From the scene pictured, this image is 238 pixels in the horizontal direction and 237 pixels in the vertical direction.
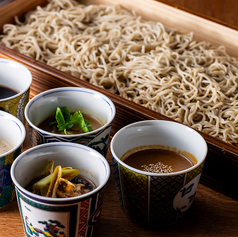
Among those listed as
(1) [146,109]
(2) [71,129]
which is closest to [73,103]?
(2) [71,129]

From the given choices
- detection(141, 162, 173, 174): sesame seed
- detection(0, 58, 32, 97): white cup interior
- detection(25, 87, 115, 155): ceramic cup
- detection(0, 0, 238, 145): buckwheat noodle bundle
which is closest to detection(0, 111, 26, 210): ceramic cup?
detection(25, 87, 115, 155): ceramic cup

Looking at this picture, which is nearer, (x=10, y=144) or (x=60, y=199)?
(x=60, y=199)

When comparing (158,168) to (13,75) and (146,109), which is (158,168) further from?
(13,75)

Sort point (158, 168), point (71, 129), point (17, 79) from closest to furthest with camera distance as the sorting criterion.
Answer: point (158, 168), point (71, 129), point (17, 79)

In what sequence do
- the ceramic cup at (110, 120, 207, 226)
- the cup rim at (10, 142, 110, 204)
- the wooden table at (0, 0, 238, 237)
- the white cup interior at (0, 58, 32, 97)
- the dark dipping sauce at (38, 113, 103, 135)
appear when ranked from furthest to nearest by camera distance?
the white cup interior at (0, 58, 32, 97), the dark dipping sauce at (38, 113, 103, 135), the wooden table at (0, 0, 238, 237), the ceramic cup at (110, 120, 207, 226), the cup rim at (10, 142, 110, 204)

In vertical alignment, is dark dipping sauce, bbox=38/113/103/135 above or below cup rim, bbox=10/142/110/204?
below

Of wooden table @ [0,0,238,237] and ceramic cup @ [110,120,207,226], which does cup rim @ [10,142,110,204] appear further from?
wooden table @ [0,0,238,237]

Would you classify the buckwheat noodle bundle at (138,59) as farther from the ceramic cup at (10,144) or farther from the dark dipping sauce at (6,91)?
the ceramic cup at (10,144)
